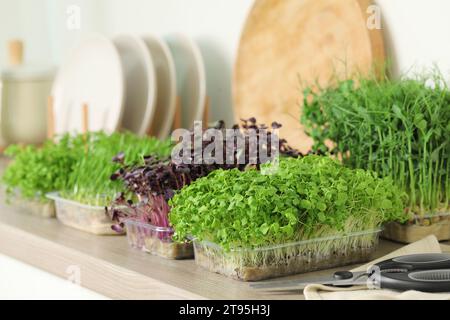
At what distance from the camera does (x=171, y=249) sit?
1.16m

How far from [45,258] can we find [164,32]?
911mm

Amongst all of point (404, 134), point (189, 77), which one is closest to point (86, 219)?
point (404, 134)

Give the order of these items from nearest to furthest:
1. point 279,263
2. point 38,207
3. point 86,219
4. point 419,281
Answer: point 419,281 < point 279,263 < point 86,219 < point 38,207

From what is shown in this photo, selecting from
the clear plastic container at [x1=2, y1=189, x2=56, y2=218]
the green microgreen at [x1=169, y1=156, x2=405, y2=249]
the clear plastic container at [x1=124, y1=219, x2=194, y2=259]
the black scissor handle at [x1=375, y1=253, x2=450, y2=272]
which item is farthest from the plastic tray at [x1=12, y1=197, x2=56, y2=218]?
the black scissor handle at [x1=375, y1=253, x2=450, y2=272]

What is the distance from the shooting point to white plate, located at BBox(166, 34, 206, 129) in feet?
6.06

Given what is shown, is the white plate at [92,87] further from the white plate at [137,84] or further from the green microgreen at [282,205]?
the green microgreen at [282,205]

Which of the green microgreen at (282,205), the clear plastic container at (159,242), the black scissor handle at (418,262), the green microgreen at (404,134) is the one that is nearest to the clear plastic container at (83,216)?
the clear plastic container at (159,242)

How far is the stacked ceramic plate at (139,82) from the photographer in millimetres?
1837

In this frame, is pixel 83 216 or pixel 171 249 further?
pixel 83 216

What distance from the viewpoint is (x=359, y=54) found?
4.82 ft

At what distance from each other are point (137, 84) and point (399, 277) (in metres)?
1.10

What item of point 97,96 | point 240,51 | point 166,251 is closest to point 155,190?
point 166,251

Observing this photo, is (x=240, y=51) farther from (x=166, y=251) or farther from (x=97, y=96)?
(x=166, y=251)

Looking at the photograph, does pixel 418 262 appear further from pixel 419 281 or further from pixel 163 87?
pixel 163 87
